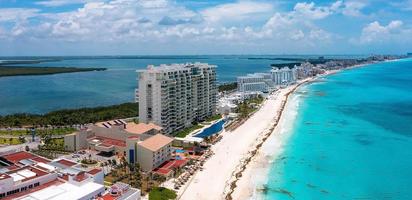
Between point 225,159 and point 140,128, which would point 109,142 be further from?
point 225,159

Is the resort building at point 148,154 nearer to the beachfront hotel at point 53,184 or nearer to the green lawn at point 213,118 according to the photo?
the beachfront hotel at point 53,184

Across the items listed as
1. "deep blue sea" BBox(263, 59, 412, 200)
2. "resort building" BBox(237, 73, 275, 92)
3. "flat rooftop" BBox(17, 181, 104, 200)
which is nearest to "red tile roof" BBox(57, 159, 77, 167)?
"flat rooftop" BBox(17, 181, 104, 200)

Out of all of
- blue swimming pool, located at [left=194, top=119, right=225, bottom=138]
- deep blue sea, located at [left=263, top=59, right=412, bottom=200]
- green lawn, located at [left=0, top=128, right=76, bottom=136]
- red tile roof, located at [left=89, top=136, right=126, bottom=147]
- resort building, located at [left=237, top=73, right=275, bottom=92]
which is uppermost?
resort building, located at [left=237, top=73, right=275, bottom=92]

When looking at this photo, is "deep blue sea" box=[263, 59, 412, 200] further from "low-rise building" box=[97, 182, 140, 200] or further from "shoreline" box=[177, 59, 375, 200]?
"low-rise building" box=[97, 182, 140, 200]

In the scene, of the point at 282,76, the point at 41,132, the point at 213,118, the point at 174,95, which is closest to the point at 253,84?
the point at 282,76

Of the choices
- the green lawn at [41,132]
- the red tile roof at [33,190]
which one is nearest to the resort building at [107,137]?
the green lawn at [41,132]
